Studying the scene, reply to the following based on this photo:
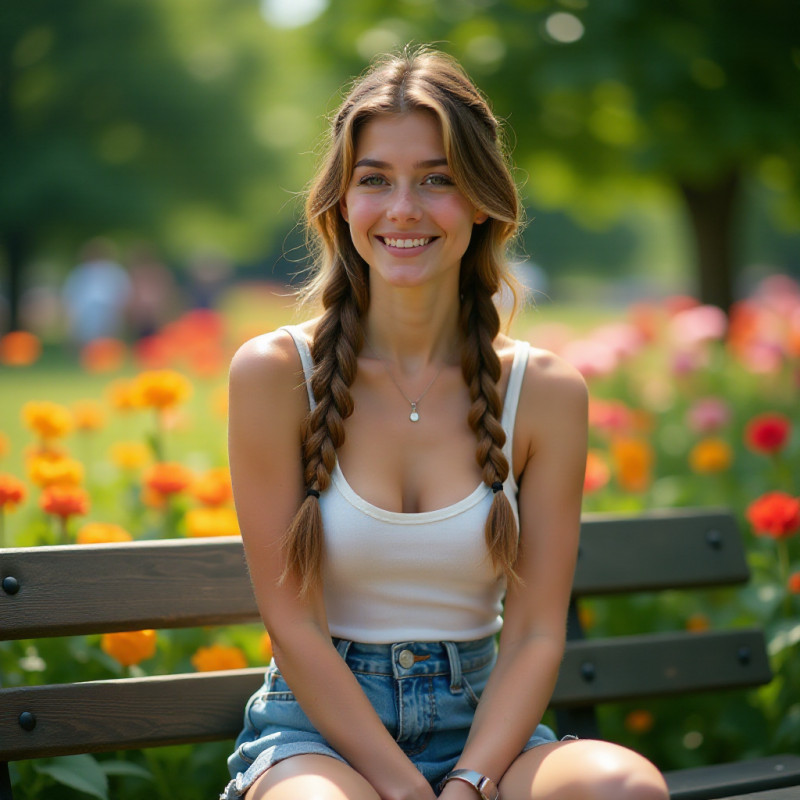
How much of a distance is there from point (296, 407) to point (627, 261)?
248 feet

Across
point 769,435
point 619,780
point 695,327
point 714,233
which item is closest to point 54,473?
point 619,780

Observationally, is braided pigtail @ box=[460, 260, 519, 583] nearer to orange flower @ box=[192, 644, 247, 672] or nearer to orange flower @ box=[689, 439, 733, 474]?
orange flower @ box=[192, 644, 247, 672]

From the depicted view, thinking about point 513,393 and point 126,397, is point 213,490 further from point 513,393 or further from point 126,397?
point 513,393

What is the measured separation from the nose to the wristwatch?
49.4 inches

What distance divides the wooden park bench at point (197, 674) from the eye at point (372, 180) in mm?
992

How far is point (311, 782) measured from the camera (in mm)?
2240

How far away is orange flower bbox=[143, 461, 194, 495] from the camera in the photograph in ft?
11.8

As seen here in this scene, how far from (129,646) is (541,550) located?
113cm

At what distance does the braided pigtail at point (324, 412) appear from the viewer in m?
2.52

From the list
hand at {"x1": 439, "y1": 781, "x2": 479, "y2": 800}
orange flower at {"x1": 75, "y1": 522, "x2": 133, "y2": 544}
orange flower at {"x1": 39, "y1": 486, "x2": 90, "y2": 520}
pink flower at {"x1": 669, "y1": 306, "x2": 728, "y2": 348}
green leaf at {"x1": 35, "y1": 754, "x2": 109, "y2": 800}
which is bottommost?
green leaf at {"x1": 35, "y1": 754, "x2": 109, "y2": 800}

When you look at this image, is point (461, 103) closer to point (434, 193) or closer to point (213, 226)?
point (434, 193)

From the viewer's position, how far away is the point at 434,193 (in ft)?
8.83

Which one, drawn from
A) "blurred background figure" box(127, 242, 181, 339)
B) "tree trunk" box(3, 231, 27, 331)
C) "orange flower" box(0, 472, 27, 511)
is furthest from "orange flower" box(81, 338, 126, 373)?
"tree trunk" box(3, 231, 27, 331)

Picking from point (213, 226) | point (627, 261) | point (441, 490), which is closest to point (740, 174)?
point (441, 490)
